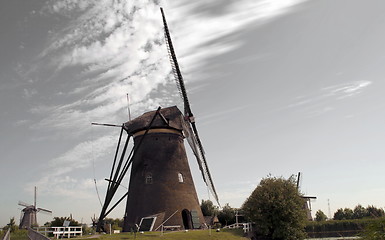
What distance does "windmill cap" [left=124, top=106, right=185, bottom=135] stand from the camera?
32.7m

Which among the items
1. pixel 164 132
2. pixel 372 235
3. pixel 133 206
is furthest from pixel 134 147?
pixel 372 235

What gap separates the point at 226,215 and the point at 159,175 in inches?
501

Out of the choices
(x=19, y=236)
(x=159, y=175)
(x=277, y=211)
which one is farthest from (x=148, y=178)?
(x=19, y=236)

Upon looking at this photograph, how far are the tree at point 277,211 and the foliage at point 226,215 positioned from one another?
31.9 ft

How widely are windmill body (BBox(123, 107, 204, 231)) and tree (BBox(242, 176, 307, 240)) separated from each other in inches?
256

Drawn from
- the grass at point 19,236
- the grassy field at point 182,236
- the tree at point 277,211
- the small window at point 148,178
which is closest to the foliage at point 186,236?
the grassy field at point 182,236

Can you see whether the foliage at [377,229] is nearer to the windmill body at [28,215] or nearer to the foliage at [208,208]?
the foliage at [208,208]

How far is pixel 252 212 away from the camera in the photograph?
94.7 ft

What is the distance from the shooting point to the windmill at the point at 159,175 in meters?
30.1

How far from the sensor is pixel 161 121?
32.9 m

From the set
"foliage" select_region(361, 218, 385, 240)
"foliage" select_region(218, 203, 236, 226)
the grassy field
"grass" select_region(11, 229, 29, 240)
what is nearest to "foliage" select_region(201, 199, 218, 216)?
"foliage" select_region(218, 203, 236, 226)

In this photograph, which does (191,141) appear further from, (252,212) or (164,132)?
(252,212)

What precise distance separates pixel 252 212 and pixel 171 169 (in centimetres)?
922

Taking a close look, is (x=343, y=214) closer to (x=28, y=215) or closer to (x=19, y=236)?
(x=19, y=236)
